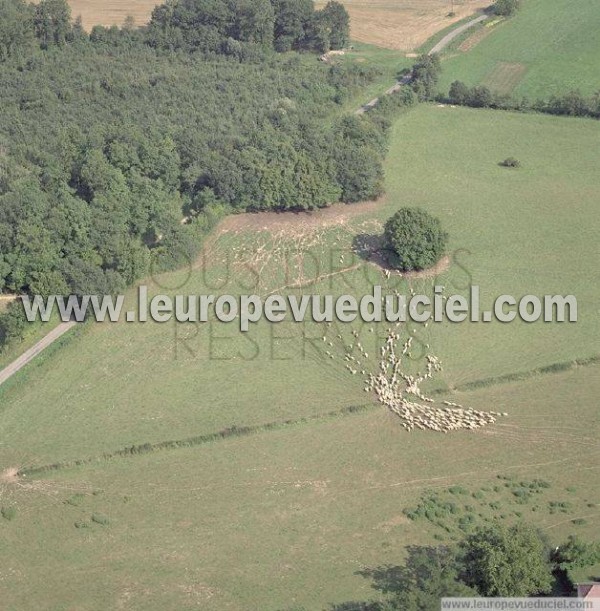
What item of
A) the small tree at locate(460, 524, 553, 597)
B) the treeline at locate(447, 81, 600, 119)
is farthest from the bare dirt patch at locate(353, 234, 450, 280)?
the treeline at locate(447, 81, 600, 119)

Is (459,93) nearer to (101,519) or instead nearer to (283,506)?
(283,506)

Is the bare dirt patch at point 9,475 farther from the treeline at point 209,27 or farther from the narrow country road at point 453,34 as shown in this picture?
the narrow country road at point 453,34

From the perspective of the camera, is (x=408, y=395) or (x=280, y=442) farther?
Result: (x=408, y=395)

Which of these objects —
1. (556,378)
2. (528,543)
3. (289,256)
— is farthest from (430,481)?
(289,256)

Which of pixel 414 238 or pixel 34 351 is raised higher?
pixel 414 238

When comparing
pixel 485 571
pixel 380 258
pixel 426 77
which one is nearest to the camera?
pixel 485 571

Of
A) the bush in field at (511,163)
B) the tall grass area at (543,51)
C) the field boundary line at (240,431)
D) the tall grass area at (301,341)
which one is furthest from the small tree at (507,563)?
the tall grass area at (543,51)

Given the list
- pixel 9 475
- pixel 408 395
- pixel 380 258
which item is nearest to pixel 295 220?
pixel 380 258

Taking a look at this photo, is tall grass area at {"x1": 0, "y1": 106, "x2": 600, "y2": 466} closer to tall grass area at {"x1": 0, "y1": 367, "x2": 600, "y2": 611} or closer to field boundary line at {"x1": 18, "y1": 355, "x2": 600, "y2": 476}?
field boundary line at {"x1": 18, "y1": 355, "x2": 600, "y2": 476}
